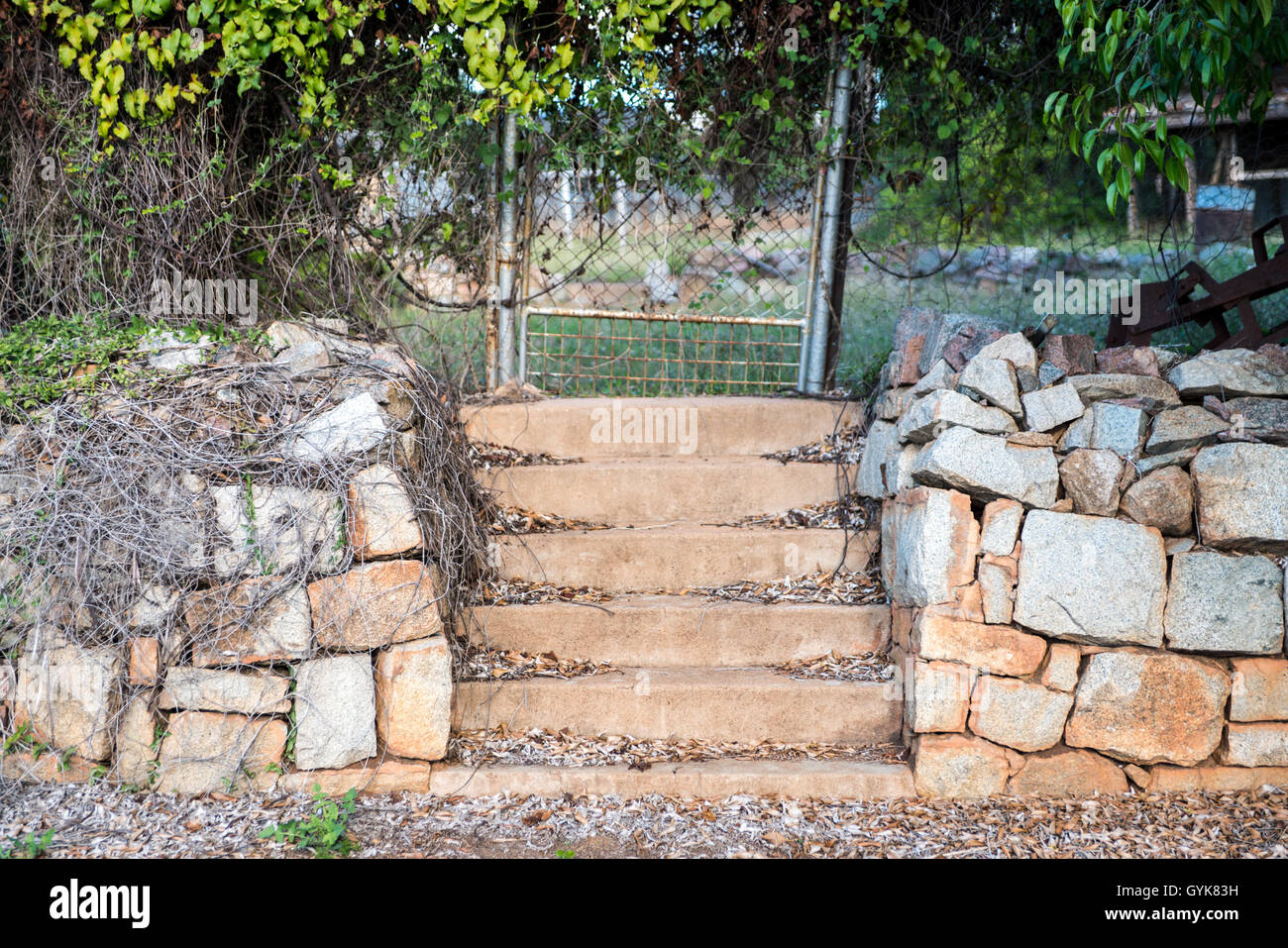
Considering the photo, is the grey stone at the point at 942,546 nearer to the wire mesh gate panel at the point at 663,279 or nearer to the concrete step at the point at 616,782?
the concrete step at the point at 616,782

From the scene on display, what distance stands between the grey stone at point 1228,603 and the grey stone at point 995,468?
443 mm

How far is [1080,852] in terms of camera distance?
8.13 feet

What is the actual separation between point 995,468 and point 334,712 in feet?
6.89

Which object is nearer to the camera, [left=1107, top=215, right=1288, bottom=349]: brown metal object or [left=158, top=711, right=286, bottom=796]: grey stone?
[left=158, top=711, right=286, bottom=796]: grey stone

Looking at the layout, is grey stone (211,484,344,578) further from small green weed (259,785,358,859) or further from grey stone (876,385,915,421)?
grey stone (876,385,915,421)

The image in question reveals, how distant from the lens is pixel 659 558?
11.2 ft

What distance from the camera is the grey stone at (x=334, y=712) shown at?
2.67m

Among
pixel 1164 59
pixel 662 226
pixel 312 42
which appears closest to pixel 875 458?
pixel 1164 59

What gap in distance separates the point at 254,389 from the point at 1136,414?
9.05ft

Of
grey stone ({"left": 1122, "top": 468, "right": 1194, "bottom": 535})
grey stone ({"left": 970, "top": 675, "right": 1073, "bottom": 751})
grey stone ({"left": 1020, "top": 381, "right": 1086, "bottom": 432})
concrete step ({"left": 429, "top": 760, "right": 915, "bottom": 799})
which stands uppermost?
grey stone ({"left": 1020, "top": 381, "right": 1086, "bottom": 432})

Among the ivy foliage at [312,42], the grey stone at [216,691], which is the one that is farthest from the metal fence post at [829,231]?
the grey stone at [216,691]

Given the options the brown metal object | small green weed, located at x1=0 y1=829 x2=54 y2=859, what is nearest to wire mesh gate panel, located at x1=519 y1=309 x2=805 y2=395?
the brown metal object

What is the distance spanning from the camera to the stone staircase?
2.74m
